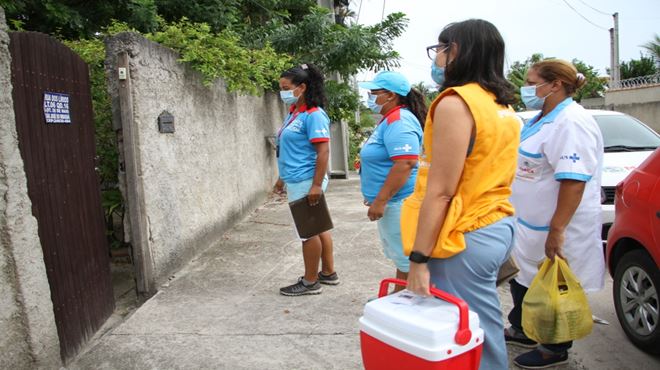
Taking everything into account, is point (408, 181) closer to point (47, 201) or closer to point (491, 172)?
point (491, 172)

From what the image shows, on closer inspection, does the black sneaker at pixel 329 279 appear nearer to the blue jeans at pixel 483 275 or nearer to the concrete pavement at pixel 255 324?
the concrete pavement at pixel 255 324

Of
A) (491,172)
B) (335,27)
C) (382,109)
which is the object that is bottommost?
(491,172)

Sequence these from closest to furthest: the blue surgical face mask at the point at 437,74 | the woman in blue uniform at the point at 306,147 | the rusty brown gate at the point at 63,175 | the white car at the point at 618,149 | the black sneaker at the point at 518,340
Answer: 1. the blue surgical face mask at the point at 437,74
2. the rusty brown gate at the point at 63,175
3. the black sneaker at the point at 518,340
4. the woman in blue uniform at the point at 306,147
5. the white car at the point at 618,149

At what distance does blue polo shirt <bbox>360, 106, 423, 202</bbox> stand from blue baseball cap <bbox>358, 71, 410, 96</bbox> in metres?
0.11

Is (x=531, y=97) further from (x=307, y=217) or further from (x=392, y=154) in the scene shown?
(x=307, y=217)

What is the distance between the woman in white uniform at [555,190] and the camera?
275 centimetres

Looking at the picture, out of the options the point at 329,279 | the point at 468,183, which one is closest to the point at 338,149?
the point at 329,279

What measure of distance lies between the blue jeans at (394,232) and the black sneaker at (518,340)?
844 millimetres

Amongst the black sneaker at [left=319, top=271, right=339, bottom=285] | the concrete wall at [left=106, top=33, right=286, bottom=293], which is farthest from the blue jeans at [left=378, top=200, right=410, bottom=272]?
the concrete wall at [left=106, top=33, right=286, bottom=293]

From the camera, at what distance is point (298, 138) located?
4.03m

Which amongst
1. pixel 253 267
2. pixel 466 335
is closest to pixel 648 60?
pixel 253 267

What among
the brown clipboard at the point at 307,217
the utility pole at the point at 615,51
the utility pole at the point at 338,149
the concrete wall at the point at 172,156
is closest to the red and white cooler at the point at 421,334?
the brown clipboard at the point at 307,217

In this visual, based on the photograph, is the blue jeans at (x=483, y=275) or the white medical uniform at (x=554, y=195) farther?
the white medical uniform at (x=554, y=195)

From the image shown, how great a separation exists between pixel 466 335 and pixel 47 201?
7.99ft
